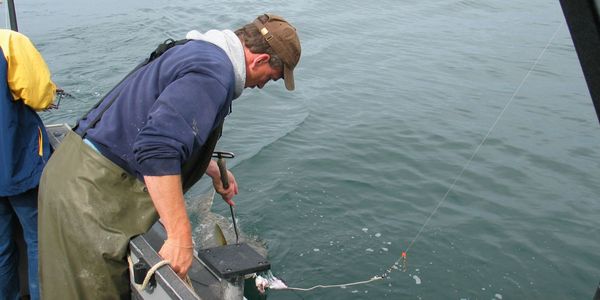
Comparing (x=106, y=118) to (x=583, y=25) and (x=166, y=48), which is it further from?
(x=583, y=25)

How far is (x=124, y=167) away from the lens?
2.85 meters

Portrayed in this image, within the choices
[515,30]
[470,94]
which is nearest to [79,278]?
[470,94]

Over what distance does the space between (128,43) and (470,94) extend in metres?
10.4

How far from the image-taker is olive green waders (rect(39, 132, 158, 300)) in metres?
2.83

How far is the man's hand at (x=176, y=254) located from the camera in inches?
104

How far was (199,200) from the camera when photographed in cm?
770

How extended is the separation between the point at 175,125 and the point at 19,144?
76.6 inches

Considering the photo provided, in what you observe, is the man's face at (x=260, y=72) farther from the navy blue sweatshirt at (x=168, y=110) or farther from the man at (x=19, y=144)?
the man at (x=19, y=144)

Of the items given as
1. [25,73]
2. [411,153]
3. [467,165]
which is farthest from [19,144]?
[467,165]

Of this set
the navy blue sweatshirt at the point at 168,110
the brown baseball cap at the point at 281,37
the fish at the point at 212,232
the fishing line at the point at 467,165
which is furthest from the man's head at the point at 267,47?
the fishing line at the point at 467,165

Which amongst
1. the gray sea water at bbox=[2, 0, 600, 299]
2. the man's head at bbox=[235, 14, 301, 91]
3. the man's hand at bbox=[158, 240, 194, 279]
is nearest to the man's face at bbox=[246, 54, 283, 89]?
the man's head at bbox=[235, 14, 301, 91]

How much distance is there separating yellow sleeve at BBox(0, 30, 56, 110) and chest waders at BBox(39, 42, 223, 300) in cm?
97

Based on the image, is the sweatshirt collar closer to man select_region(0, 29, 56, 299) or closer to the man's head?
Answer: the man's head

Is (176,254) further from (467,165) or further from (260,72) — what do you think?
(467,165)
